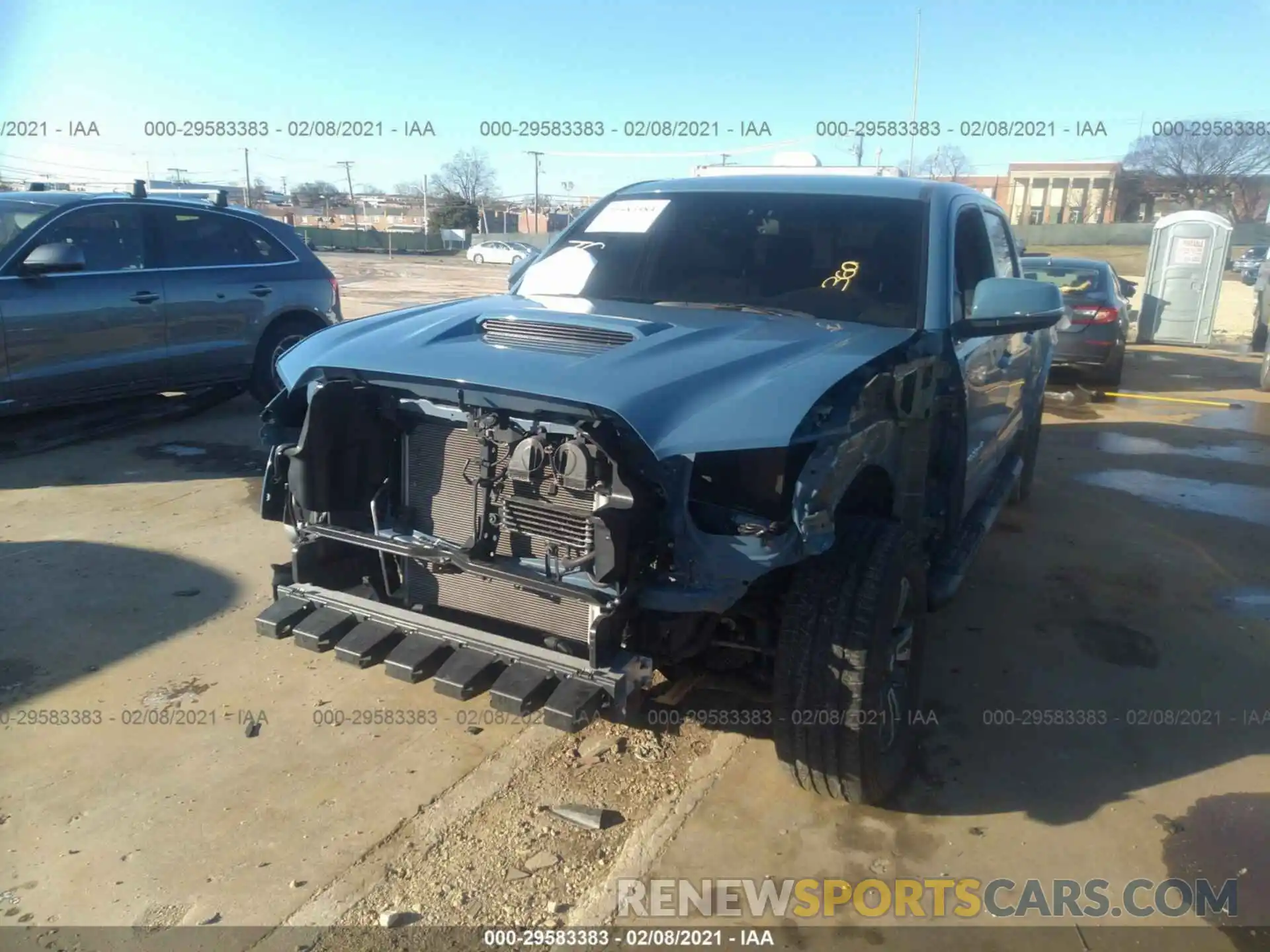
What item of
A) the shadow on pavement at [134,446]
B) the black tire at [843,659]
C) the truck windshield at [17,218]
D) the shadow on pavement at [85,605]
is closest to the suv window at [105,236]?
the truck windshield at [17,218]

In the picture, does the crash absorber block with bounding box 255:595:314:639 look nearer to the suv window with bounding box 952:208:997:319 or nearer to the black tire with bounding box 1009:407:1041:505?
the suv window with bounding box 952:208:997:319

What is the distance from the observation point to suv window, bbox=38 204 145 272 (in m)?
6.83

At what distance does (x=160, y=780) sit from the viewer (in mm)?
3152

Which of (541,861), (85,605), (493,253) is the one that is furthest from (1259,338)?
(493,253)

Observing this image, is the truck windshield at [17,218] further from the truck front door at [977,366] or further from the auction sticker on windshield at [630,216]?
the truck front door at [977,366]

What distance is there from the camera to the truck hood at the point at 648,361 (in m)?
2.47

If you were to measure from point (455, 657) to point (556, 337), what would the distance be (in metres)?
1.05

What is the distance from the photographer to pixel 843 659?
2.72 metres

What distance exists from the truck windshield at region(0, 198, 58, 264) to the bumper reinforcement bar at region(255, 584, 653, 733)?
4.97 meters

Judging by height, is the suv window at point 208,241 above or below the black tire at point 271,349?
above

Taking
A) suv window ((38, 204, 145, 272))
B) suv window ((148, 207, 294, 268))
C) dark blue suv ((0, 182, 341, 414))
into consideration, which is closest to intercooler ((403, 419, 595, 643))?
dark blue suv ((0, 182, 341, 414))

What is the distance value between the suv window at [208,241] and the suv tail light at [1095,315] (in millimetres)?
8523

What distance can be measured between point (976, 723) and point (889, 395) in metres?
1.43

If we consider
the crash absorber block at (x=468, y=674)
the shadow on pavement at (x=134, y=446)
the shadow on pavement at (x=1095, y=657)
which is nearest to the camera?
the crash absorber block at (x=468, y=674)
